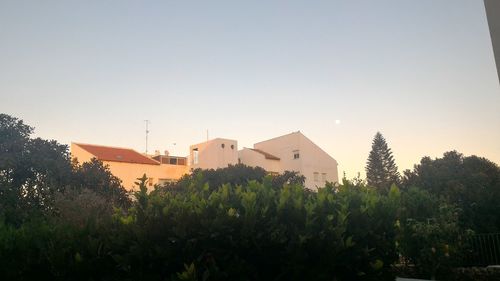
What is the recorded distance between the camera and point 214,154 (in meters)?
54.9

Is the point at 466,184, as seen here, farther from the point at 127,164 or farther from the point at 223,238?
the point at 127,164

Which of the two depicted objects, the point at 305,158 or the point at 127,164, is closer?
the point at 127,164

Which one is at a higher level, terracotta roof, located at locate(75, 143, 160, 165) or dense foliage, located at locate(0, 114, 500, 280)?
terracotta roof, located at locate(75, 143, 160, 165)

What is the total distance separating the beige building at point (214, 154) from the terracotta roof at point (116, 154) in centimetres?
580

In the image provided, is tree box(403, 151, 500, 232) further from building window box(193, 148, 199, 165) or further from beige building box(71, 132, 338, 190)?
building window box(193, 148, 199, 165)

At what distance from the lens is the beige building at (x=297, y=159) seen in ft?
186

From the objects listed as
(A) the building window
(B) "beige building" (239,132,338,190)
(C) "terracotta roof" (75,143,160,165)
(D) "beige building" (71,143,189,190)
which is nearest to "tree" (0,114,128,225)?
(D) "beige building" (71,143,189,190)

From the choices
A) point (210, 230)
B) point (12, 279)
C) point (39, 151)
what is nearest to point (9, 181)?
point (39, 151)

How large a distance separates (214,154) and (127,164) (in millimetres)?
11147

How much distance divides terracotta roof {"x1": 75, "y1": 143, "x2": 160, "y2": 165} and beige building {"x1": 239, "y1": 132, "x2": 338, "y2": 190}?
13.7 m

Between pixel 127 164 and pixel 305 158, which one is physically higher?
pixel 305 158

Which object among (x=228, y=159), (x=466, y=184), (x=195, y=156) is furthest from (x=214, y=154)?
(x=466, y=184)

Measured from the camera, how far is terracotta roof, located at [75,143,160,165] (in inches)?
1981

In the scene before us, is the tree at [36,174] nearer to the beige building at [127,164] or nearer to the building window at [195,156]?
the beige building at [127,164]
